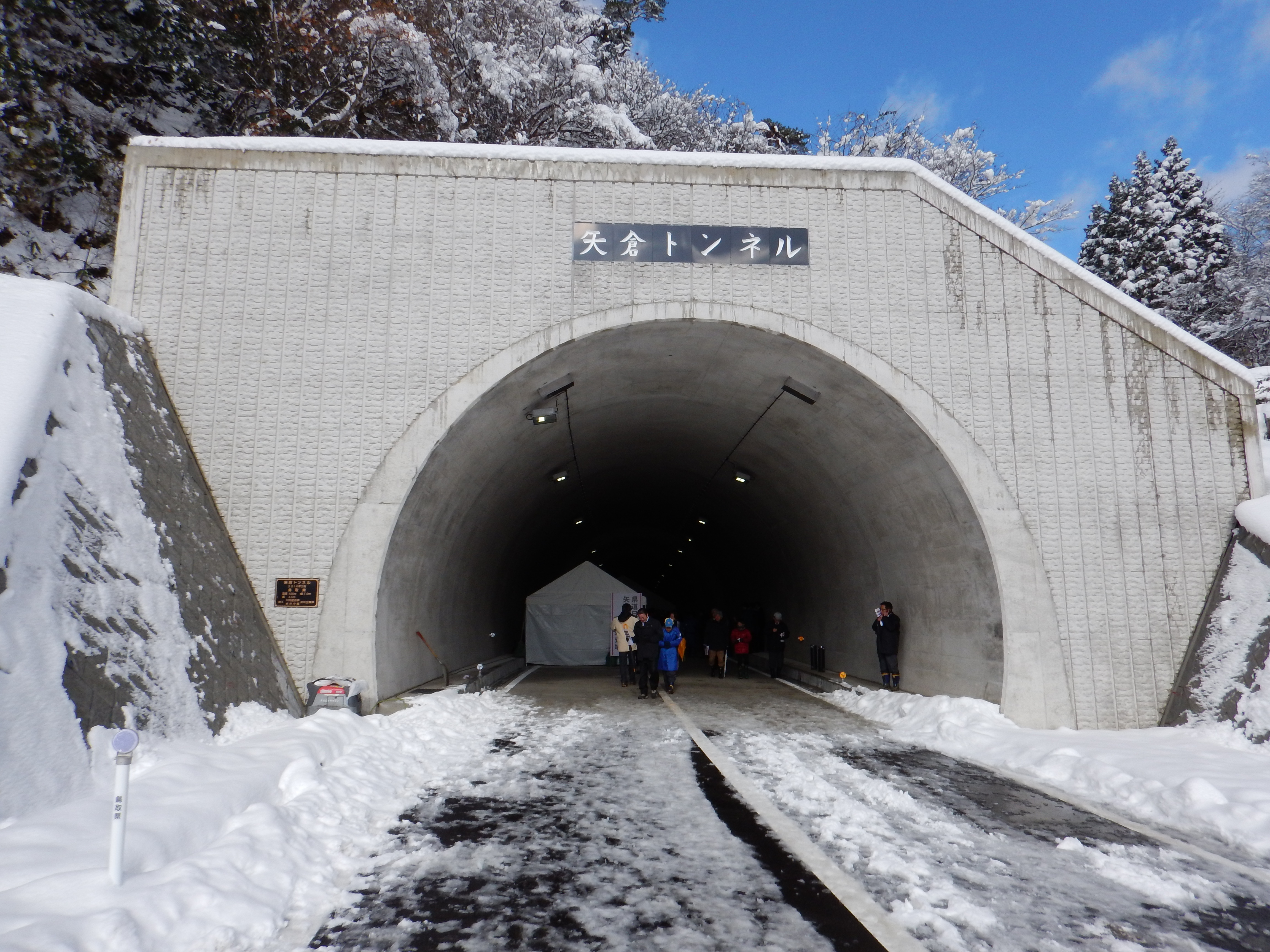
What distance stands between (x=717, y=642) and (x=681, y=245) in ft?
35.6

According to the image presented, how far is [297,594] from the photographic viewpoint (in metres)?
9.83

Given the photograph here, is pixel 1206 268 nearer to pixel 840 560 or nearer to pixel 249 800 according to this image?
pixel 840 560

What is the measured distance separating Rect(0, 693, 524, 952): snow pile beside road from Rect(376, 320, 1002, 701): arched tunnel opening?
367 cm

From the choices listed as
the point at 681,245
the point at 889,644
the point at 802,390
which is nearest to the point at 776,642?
the point at 889,644

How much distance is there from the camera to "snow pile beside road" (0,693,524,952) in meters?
3.33

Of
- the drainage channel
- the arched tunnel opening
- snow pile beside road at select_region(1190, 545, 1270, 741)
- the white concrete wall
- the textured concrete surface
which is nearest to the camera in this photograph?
the drainage channel

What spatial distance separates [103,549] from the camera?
6762 millimetres

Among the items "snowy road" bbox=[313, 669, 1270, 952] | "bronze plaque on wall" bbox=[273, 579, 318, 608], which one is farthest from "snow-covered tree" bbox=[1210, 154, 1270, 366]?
"bronze plaque on wall" bbox=[273, 579, 318, 608]

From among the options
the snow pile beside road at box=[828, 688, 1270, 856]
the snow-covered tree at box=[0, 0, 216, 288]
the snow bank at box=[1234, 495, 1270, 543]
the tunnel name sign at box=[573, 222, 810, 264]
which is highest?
the snow-covered tree at box=[0, 0, 216, 288]

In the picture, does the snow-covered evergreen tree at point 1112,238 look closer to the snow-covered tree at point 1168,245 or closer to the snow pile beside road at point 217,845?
the snow-covered tree at point 1168,245

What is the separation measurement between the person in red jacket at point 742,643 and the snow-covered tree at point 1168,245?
20.1m

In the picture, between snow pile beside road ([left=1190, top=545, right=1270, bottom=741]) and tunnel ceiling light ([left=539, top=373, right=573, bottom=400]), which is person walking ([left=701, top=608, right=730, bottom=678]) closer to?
tunnel ceiling light ([left=539, top=373, right=573, bottom=400])

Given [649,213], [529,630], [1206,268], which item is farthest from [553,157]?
[1206,268]

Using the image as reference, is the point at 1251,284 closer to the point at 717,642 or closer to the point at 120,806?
the point at 717,642
